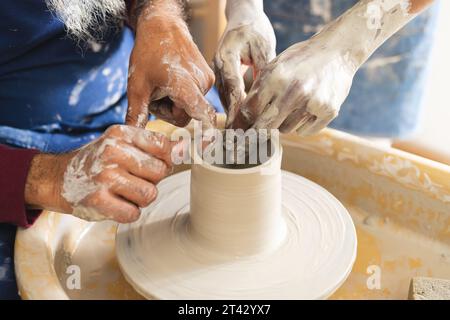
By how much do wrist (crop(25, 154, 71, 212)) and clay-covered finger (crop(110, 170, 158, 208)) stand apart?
0.41 ft

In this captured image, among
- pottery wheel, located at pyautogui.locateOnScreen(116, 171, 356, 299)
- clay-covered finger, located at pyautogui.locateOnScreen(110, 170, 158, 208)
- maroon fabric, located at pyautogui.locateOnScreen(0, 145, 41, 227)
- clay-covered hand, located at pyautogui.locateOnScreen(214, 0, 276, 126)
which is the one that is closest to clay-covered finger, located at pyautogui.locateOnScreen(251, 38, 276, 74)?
clay-covered hand, located at pyautogui.locateOnScreen(214, 0, 276, 126)

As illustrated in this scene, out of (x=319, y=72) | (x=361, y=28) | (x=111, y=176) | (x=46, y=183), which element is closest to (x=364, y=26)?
(x=361, y=28)

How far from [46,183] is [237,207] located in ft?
1.38

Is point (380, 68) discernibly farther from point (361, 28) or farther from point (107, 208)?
point (107, 208)

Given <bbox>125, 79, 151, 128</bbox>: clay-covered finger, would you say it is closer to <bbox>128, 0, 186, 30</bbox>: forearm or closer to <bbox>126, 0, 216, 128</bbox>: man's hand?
<bbox>126, 0, 216, 128</bbox>: man's hand

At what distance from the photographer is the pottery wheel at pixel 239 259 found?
125 centimetres

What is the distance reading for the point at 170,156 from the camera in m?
1.29

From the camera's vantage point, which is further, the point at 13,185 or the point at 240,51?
the point at 240,51

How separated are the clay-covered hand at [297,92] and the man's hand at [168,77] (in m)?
0.13

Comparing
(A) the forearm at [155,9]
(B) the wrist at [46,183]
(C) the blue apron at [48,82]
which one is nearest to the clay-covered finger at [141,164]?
(B) the wrist at [46,183]

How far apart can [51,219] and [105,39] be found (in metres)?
0.59

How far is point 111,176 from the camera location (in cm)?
123

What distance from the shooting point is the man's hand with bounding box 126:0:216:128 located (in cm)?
141
